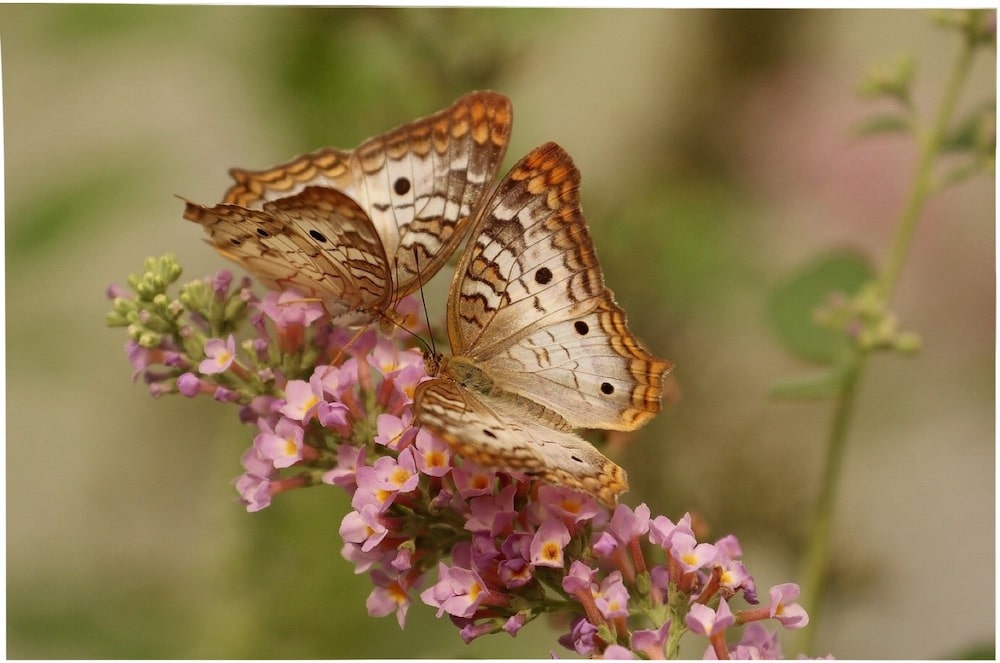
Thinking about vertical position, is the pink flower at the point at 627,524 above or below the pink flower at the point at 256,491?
below

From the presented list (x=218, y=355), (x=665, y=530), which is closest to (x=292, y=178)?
(x=218, y=355)

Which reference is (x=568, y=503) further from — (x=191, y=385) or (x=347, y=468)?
(x=191, y=385)

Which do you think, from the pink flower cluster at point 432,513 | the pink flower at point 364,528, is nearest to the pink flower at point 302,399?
the pink flower cluster at point 432,513

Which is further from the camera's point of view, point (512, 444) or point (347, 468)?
point (347, 468)

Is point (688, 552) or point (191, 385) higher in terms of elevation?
point (191, 385)

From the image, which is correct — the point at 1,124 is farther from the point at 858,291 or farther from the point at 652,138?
the point at 858,291

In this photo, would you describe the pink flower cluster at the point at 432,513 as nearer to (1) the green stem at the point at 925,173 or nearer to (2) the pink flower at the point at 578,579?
(2) the pink flower at the point at 578,579

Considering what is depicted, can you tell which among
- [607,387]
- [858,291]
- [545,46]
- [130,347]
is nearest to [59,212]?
[130,347]
